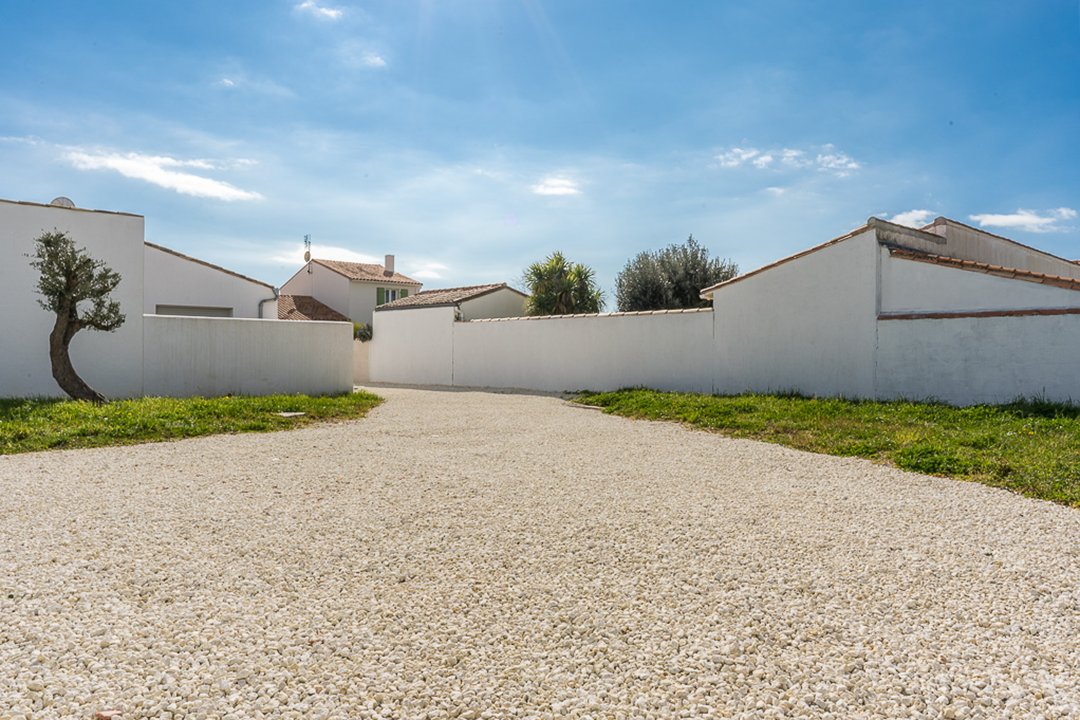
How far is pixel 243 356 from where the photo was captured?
13.9m

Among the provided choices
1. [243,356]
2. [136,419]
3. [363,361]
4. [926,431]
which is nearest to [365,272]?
[363,361]

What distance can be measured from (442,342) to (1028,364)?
16.1 metres

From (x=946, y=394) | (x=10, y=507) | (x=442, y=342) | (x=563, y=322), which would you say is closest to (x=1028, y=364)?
(x=946, y=394)

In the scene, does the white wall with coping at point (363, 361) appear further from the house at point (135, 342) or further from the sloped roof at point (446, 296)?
the house at point (135, 342)

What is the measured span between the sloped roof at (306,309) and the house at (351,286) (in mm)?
147

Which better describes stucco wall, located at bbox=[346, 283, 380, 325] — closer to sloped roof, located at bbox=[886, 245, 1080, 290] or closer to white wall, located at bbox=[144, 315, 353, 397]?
white wall, located at bbox=[144, 315, 353, 397]

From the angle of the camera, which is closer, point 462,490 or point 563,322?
point 462,490

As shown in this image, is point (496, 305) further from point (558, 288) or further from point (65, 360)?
point (65, 360)

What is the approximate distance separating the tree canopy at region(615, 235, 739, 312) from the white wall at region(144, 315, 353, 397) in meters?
11.2

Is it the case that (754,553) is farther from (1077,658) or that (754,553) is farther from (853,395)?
(853,395)

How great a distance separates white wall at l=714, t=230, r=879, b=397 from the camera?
40.0 feet

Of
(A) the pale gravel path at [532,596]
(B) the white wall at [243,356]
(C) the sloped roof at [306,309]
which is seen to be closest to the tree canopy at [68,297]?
(B) the white wall at [243,356]

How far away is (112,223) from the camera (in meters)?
13.1

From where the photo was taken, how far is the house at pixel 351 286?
30703mm
